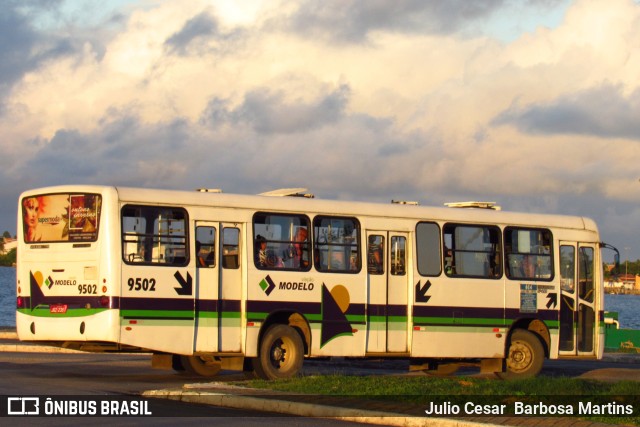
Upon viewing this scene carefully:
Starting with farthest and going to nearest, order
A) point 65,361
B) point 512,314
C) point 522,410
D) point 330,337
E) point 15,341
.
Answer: point 15,341 < point 65,361 < point 512,314 < point 330,337 < point 522,410

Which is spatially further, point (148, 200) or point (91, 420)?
point (148, 200)

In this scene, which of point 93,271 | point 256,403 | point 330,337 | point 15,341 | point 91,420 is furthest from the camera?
point 15,341

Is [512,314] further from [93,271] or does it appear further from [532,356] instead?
[93,271]

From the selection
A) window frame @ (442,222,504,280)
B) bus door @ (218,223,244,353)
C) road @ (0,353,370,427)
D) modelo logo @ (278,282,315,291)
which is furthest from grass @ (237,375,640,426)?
window frame @ (442,222,504,280)

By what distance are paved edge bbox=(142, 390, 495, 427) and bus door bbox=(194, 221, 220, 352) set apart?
224cm

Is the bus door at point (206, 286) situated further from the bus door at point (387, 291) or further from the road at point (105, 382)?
the bus door at point (387, 291)

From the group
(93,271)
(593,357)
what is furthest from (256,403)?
(593,357)

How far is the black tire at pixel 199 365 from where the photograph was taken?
22734 mm

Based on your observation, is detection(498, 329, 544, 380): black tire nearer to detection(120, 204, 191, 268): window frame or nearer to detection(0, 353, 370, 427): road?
detection(0, 353, 370, 427): road

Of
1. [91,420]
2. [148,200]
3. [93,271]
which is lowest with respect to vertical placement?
[91,420]

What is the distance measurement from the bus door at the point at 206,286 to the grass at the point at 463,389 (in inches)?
56.2

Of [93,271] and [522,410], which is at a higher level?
[93,271]

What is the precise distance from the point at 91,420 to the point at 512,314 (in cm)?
1170

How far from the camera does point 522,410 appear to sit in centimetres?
1611
